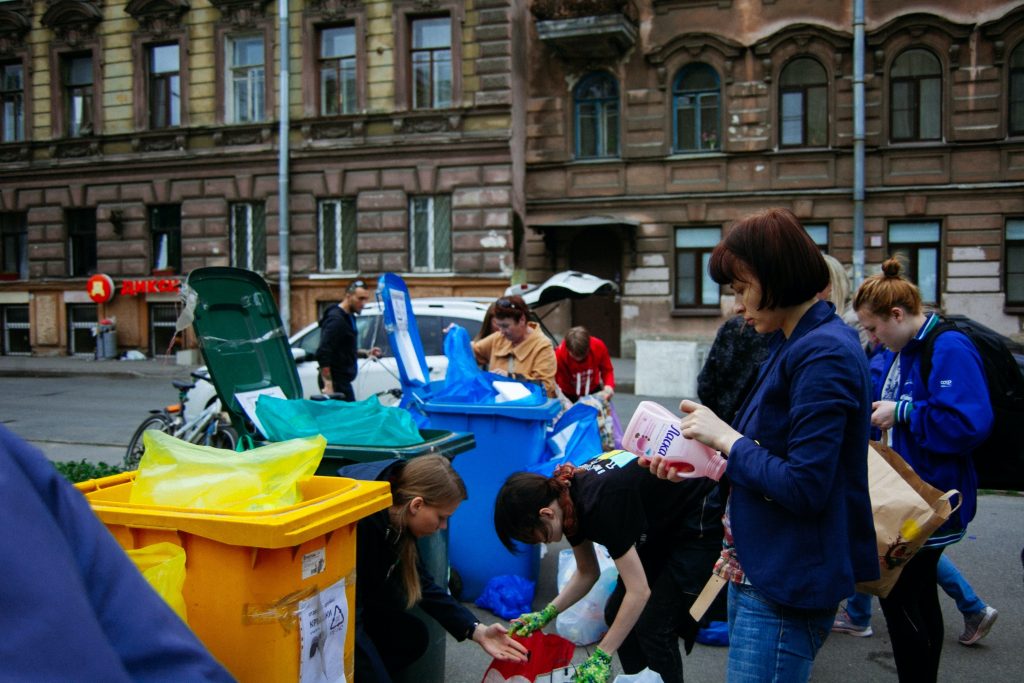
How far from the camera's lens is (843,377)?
1988 millimetres

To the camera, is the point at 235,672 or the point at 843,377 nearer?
the point at 843,377

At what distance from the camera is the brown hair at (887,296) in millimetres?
3217

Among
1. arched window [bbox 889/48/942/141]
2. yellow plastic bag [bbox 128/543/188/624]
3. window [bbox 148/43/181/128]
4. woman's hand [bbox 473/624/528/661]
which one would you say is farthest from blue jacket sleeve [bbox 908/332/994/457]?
window [bbox 148/43/181/128]

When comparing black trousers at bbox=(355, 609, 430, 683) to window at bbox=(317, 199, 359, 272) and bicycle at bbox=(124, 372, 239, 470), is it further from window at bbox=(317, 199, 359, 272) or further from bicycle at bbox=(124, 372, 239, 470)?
window at bbox=(317, 199, 359, 272)

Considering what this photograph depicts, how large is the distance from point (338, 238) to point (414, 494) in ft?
58.3

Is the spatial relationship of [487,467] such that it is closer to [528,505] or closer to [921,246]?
[528,505]

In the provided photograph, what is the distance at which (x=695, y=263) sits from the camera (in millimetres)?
19453

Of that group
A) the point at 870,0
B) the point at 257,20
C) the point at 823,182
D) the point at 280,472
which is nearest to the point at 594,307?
the point at 823,182

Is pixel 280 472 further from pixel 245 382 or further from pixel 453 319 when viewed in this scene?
pixel 453 319

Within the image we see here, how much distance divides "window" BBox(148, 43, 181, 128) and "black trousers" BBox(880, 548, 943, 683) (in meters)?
21.6

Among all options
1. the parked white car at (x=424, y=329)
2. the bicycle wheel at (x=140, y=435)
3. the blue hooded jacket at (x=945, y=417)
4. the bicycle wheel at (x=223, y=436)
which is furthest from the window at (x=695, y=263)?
the blue hooded jacket at (x=945, y=417)

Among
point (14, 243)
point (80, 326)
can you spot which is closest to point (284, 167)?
point (80, 326)

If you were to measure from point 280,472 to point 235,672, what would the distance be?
54cm

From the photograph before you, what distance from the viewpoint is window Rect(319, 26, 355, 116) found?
786 inches
